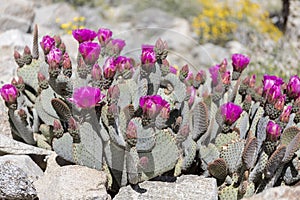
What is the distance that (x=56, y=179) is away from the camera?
114 inches

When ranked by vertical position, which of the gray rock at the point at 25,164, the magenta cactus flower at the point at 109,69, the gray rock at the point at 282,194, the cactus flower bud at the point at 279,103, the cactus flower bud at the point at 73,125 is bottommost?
the gray rock at the point at 25,164

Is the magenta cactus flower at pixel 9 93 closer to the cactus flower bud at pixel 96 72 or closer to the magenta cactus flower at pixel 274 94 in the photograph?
the cactus flower bud at pixel 96 72

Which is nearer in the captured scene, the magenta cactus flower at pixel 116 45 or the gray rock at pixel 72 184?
the gray rock at pixel 72 184

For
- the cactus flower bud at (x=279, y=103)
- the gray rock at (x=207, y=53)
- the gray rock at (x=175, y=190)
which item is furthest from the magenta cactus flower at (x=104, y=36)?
the gray rock at (x=207, y=53)

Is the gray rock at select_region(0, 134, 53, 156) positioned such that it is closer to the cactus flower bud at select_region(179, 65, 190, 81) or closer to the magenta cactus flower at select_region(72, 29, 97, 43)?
the magenta cactus flower at select_region(72, 29, 97, 43)

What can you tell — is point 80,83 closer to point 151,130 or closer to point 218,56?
point 151,130

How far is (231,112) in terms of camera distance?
2.99 metres

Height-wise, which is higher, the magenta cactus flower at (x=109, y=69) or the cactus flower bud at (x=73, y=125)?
the magenta cactus flower at (x=109, y=69)

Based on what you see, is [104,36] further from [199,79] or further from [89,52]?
[199,79]

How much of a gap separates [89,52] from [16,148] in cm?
73

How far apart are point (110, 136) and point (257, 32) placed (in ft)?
18.3

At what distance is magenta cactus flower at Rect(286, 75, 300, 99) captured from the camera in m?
3.15

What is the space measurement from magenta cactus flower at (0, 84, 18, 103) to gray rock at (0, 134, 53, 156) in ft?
0.75

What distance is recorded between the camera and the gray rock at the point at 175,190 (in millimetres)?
2863
